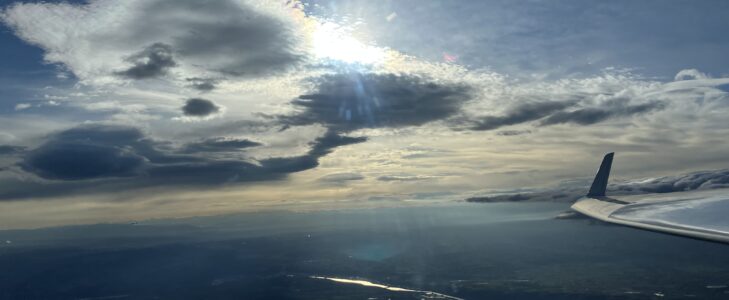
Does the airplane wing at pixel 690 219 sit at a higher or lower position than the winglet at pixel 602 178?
lower

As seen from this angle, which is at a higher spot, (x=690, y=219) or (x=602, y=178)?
(x=602, y=178)

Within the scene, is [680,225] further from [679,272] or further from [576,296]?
[679,272]

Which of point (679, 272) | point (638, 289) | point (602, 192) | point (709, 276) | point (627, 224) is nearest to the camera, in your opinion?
point (627, 224)

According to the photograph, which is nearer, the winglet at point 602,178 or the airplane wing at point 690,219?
the airplane wing at point 690,219

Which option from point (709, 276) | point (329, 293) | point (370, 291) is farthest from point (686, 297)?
point (329, 293)

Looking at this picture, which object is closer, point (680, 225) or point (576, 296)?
Answer: point (680, 225)

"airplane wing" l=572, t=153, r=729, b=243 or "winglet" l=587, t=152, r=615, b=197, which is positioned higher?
"winglet" l=587, t=152, r=615, b=197

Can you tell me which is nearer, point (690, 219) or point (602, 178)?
point (690, 219)

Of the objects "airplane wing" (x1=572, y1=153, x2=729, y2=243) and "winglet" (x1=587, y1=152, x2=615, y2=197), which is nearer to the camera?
"airplane wing" (x1=572, y1=153, x2=729, y2=243)
